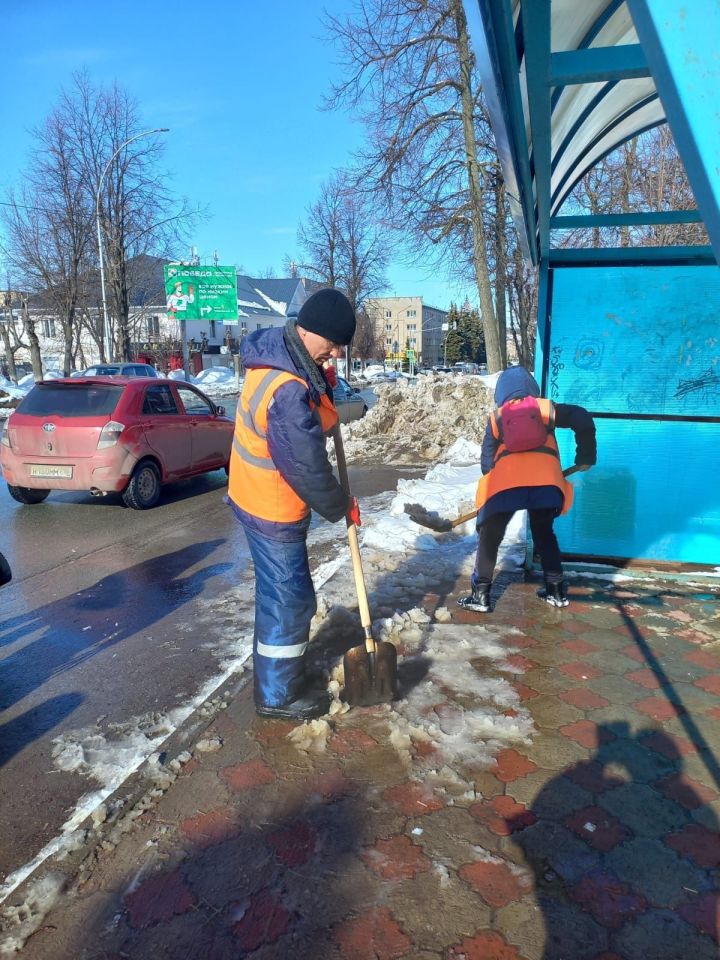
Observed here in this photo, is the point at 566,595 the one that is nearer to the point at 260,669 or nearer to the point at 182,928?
the point at 260,669

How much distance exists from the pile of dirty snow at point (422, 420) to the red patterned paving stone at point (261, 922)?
10.7 m

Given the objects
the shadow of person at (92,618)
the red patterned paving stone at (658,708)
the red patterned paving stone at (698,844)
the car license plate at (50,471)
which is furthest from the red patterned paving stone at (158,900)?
the car license plate at (50,471)

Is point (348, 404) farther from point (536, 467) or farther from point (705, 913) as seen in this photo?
point (705, 913)

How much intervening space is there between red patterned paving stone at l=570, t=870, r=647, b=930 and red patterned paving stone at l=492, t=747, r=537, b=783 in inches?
21.3

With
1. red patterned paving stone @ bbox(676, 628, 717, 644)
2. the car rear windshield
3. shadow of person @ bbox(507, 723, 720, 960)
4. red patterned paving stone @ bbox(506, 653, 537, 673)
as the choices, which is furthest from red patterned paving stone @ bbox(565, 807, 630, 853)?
the car rear windshield

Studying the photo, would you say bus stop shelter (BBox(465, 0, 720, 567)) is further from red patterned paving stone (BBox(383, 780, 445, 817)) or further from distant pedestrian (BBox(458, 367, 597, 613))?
red patterned paving stone (BBox(383, 780, 445, 817))

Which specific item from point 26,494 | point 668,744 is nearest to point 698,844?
point 668,744

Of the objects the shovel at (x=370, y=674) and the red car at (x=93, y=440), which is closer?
the shovel at (x=370, y=674)

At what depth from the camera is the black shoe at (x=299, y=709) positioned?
10.6 feet

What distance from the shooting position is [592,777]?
279cm

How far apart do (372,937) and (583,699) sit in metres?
1.79

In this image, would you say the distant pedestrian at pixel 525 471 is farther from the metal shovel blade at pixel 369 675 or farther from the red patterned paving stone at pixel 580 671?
the metal shovel blade at pixel 369 675

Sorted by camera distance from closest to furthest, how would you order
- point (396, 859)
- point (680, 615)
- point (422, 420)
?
point (396, 859), point (680, 615), point (422, 420)

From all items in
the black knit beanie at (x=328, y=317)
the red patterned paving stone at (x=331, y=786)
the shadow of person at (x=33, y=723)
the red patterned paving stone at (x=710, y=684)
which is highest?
the black knit beanie at (x=328, y=317)
